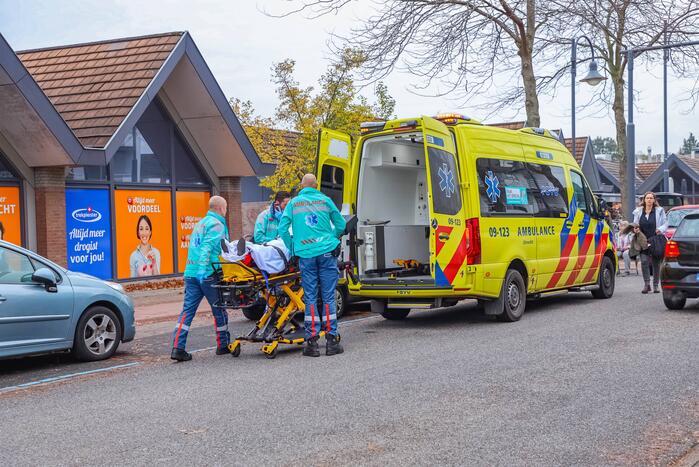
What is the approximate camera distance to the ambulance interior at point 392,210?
→ 11.6 m

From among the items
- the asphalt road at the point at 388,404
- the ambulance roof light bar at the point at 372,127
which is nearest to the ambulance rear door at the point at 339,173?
the ambulance roof light bar at the point at 372,127

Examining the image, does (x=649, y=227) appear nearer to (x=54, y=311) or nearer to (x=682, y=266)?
(x=682, y=266)

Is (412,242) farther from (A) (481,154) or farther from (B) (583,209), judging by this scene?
(B) (583,209)

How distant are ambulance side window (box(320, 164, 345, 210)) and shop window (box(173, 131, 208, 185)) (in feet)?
31.3

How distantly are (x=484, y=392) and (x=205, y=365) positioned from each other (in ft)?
10.6

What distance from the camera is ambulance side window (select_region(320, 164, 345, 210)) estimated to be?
11602mm

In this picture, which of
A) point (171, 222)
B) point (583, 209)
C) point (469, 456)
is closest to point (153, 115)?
point (171, 222)

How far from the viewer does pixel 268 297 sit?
30.6 feet

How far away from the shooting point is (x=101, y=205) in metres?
18.0

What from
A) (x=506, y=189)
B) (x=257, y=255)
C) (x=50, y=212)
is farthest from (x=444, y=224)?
(x=50, y=212)

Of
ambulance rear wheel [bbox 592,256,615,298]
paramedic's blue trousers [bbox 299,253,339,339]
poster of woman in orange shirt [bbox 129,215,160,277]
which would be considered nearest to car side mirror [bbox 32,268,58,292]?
paramedic's blue trousers [bbox 299,253,339,339]

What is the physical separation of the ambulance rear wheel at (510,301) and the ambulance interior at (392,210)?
995 mm

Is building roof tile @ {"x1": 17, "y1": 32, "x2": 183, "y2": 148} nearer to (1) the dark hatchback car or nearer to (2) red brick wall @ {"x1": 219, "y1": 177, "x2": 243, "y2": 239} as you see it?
(2) red brick wall @ {"x1": 219, "y1": 177, "x2": 243, "y2": 239}

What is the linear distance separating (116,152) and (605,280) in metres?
10.5
